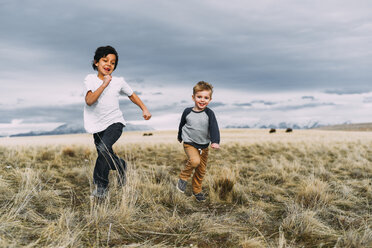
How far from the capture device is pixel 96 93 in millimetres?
3951

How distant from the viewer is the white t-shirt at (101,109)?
422 cm

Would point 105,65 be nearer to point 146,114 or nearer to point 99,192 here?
point 146,114

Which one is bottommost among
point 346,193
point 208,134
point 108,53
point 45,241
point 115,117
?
point 346,193

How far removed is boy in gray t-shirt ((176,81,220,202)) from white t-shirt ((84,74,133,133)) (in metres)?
0.99

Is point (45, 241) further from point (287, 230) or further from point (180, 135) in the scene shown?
point (180, 135)

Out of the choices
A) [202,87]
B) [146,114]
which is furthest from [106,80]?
[202,87]

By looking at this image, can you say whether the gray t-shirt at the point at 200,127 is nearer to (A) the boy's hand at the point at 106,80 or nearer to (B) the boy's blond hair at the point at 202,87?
(B) the boy's blond hair at the point at 202,87

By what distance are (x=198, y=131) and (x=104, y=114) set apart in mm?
1351

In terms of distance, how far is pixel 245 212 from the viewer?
3824 mm

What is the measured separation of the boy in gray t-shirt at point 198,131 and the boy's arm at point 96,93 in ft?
3.93

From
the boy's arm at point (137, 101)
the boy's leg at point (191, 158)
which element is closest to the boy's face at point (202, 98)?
the boy's leg at point (191, 158)

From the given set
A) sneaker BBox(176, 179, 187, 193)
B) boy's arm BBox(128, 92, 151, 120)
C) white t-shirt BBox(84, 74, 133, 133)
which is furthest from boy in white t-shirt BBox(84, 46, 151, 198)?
sneaker BBox(176, 179, 187, 193)

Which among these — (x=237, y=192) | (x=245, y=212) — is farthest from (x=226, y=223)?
(x=237, y=192)

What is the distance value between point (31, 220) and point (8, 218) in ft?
0.96
